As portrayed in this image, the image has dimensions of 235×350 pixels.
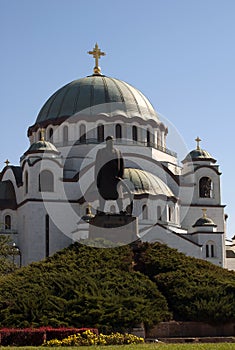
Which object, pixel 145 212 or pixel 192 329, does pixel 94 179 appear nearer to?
pixel 145 212

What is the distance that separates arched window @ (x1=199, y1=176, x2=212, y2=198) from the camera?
183ft

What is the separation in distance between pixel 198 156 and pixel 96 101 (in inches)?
301

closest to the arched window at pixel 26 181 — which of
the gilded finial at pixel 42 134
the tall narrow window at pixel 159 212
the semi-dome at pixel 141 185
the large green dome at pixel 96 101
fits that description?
the gilded finial at pixel 42 134

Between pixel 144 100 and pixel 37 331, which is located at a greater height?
pixel 144 100

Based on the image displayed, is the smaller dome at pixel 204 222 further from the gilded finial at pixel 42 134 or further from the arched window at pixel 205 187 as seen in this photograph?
the gilded finial at pixel 42 134

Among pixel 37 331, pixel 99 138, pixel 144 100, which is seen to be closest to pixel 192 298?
pixel 37 331

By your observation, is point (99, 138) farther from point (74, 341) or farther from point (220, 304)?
point (74, 341)

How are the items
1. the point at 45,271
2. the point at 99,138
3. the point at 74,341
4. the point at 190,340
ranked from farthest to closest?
the point at 99,138, the point at 45,271, the point at 190,340, the point at 74,341

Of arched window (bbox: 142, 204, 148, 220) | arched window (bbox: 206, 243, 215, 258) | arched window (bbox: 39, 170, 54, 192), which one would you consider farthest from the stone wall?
arched window (bbox: 39, 170, 54, 192)

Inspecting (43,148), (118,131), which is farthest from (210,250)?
(43,148)

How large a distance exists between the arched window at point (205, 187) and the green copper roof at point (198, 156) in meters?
1.30

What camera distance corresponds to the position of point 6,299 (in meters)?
23.2

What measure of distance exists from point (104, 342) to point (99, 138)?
35.0 m

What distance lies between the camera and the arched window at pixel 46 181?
5058 cm
